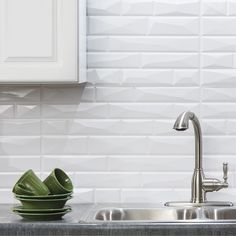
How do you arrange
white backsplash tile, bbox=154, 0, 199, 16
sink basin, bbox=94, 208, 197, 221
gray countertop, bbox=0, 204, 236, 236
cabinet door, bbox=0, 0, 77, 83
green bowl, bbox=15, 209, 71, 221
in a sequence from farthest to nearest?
white backsplash tile, bbox=154, 0, 199, 16 < sink basin, bbox=94, 208, 197, 221 < cabinet door, bbox=0, 0, 77, 83 < green bowl, bbox=15, 209, 71, 221 < gray countertop, bbox=0, 204, 236, 236

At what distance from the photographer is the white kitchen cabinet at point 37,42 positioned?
2.78 meters

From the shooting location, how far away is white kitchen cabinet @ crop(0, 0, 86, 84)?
2775 mm

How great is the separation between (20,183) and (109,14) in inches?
34.9

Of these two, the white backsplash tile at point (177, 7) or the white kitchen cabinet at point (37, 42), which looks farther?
the white backsplash tile at point (177, 7)

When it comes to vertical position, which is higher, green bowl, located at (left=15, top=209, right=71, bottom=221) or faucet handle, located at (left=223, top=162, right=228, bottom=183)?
faucet handle, located at (left=223, top=162, right=228, bottom=183)

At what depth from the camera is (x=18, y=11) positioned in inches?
110

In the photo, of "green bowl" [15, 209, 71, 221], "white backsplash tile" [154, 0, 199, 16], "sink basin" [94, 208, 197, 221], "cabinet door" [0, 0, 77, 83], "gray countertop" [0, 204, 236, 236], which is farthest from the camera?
"white backsplash tile" [154, 0, 199, 16]

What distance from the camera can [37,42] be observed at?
279 cm

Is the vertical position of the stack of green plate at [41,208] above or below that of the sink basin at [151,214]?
above

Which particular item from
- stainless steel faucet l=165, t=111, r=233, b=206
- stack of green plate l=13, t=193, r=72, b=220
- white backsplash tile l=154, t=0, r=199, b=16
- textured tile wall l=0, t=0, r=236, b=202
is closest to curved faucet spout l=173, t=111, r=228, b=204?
stainless steel faucet l=165, t=111, r=233, b=206

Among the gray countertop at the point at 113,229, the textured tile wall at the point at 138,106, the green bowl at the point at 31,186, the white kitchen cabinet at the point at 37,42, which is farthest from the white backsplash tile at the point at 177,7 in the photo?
the gray countertop at the point at 113,229

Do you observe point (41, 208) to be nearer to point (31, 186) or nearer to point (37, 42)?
point (31, 186)

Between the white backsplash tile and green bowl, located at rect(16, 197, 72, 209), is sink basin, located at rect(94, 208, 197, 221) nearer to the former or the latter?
green bowl, located at rect(16, 197, 72, 209)

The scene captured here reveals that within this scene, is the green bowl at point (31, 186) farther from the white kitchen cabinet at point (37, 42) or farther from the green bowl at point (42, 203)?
the white kitchen cabinet at point (37, 42)
